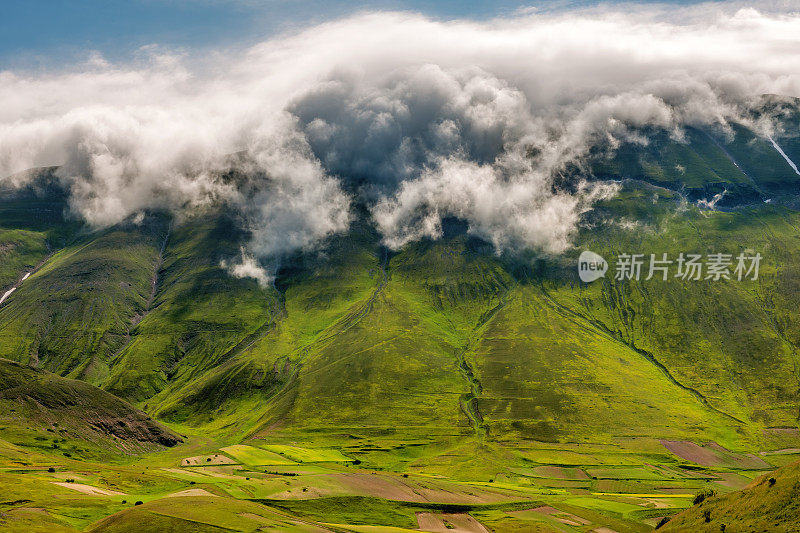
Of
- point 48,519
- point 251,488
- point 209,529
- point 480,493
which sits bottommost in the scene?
point 480,493

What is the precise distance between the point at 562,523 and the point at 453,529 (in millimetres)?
31201

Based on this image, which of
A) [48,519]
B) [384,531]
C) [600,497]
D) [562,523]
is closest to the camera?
[48,519]

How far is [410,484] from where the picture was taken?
162375 millimetres

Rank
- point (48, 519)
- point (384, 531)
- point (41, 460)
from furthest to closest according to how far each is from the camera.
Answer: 1. point (41, 460)
2. point (384, 531)
3. point (48, 519)

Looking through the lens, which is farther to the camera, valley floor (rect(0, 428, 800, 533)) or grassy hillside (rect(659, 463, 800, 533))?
valley floor (rect(0, 428, 800, 533))

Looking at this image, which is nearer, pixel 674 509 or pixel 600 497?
pixel 674 509

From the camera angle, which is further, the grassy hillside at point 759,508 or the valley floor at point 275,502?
the valley floor at point 275,502

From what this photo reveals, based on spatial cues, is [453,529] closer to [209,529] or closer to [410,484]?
[410,484]

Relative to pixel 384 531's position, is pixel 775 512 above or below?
above

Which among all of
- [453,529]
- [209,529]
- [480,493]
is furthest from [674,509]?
[209,529]

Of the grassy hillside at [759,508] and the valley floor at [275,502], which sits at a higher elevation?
the grassy hillside at [759,508]

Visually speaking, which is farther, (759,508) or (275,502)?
(275,502)

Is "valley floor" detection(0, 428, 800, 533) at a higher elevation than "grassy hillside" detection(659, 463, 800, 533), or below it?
below

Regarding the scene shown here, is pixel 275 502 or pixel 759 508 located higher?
pixel 759 508
